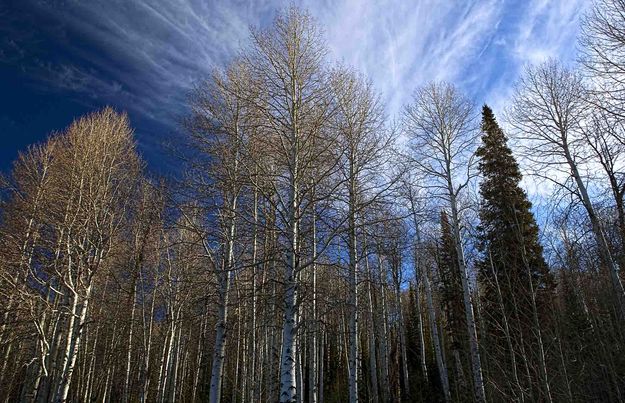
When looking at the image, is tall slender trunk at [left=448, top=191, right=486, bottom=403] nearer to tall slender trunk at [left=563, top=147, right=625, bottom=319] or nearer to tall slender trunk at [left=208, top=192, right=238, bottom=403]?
tall slender trunk at [left=563, top=147, right=625, bottom=319]

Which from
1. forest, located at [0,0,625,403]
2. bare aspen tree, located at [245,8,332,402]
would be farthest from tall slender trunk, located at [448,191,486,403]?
bare aspen tree, located at [245,8,332,402]

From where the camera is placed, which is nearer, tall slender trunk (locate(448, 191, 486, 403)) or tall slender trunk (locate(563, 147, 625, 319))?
tall slender trunk (locate(563, 147, 625, 319))

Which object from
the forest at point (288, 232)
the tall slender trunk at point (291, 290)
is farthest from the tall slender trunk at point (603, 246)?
the tall slender trunk at point (291, 290)

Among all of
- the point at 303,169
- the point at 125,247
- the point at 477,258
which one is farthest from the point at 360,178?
the point at 125,247

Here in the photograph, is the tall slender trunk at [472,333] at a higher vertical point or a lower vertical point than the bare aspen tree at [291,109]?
lower

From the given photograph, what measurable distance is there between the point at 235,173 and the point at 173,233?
9.24 meters

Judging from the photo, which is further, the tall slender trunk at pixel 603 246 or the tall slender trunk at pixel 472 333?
the tall slender trunk at pixel 472 333

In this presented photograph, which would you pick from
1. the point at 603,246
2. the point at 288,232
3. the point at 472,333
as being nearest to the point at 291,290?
the point at 288,232

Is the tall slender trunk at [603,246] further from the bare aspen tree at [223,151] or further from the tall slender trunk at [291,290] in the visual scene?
the bare aspen tree at [223,151]

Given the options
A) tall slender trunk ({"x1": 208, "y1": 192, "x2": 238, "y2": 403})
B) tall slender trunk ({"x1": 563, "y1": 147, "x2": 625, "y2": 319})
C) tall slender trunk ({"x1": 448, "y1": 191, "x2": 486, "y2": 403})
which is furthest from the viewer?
tall slender trunk ({"x1": 448, "y1": 191, "x2": 486, "y2": 403})

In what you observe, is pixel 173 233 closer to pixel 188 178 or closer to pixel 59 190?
pixel 59 190

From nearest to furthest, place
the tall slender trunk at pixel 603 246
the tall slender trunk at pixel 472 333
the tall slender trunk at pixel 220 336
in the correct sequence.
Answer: the tall slender trunk at pixel 603 246 < the tall slender trunk at pixel 220 336 < the tall slender trunk at pixel 472 333

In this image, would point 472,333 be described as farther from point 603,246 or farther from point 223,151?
point 223,151

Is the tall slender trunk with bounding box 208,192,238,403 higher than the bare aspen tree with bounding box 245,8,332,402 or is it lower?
lower
